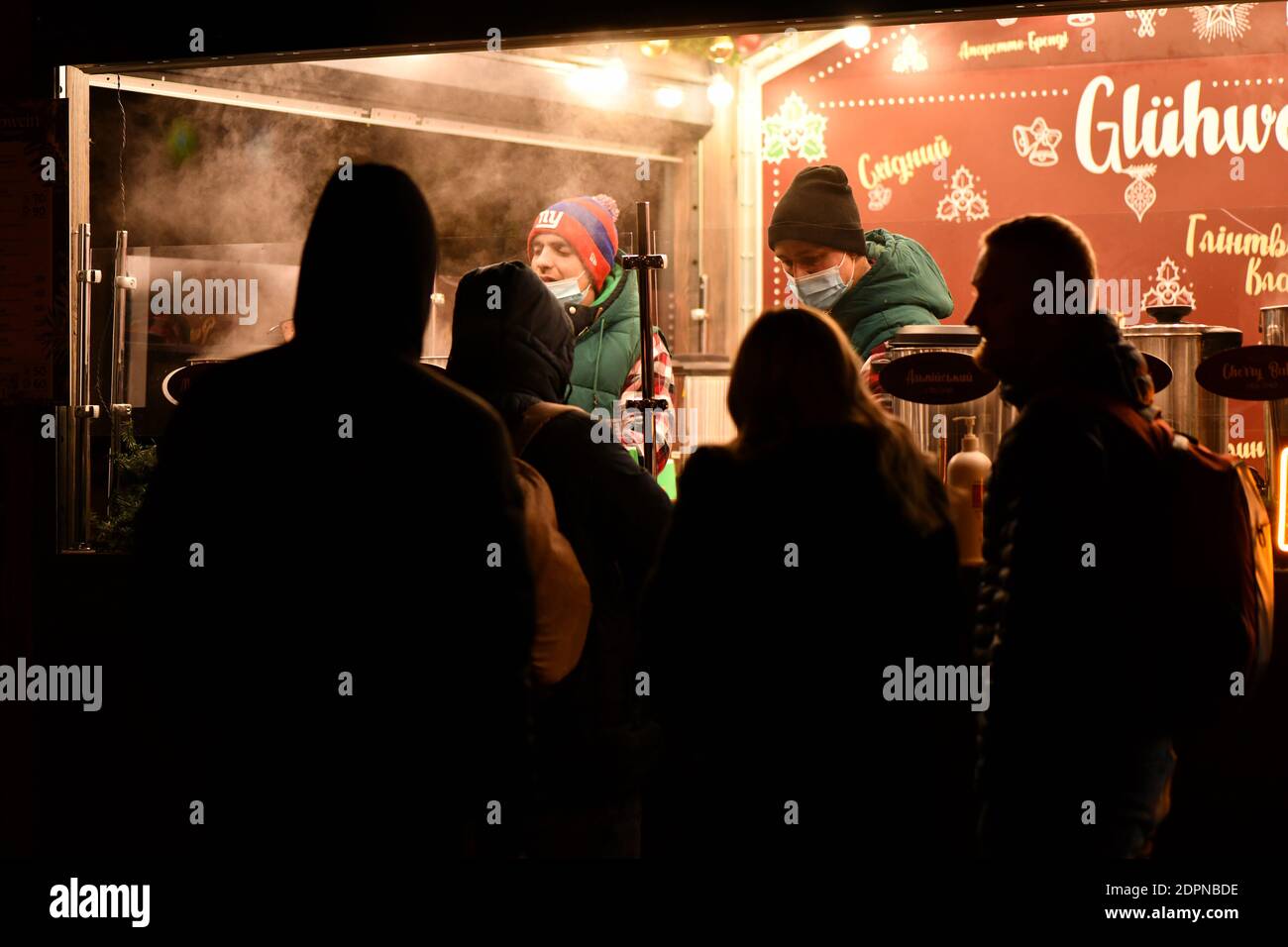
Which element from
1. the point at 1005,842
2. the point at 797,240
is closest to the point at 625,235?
the point at 797,240

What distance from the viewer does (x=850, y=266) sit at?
13.0ft

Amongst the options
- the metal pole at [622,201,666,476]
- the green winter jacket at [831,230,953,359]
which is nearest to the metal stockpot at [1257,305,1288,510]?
the green winter jacket at [831,230,953,359]

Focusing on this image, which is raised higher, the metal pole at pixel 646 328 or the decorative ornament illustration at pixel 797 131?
the decorative ornament illustration at pixel 797 131

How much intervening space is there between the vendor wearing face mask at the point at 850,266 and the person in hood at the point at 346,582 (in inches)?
75.4

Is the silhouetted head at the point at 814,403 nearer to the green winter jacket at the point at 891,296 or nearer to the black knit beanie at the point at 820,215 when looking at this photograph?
the green winter jacket at the point at 891,296

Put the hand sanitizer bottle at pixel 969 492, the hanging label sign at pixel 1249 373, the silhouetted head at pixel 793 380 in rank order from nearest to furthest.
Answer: the silhouetted head at pixel 793 380
the hand sanitizer bottle at pixel 969 492
the hanging label sign at pixel 1249 373

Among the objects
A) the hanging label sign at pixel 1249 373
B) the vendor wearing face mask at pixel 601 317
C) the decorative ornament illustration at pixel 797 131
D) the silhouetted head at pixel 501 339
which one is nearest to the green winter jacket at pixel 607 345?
the vendor wearing face mask at pixel 601 317

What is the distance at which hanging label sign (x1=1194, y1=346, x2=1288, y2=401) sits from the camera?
3342mm

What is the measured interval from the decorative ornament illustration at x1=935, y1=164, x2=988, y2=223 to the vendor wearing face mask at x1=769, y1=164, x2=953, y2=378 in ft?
9.26

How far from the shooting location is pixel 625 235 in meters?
3.99

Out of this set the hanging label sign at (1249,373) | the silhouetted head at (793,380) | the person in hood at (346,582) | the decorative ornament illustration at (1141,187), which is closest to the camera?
the person in hood at (346,582)

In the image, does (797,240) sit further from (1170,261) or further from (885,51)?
(885,51)

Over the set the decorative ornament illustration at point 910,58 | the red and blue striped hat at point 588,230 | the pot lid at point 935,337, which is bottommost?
the pot lid at point 935,337

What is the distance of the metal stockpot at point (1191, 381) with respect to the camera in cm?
347
